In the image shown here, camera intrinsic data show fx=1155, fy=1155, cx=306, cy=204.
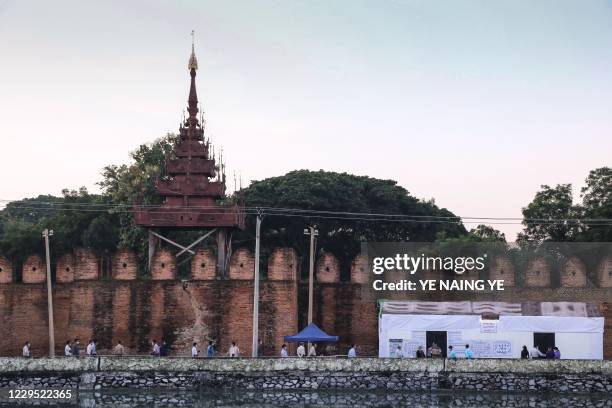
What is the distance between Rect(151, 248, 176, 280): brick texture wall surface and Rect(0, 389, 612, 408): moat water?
6.96m

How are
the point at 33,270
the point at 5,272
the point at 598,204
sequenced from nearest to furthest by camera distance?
the point at 5,272, the point at 33,270, the point at 598,204

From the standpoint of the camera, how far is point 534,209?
169 ft

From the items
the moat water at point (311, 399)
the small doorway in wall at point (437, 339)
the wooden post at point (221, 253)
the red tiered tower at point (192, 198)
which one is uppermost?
the red tiered tower at point (192, 198)

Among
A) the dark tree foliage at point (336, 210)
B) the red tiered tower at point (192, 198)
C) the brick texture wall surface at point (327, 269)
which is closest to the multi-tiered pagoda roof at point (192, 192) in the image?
the red tiered tower at point (192, 198)

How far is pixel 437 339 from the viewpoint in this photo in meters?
36.2

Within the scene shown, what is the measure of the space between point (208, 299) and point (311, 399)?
7.61 metres

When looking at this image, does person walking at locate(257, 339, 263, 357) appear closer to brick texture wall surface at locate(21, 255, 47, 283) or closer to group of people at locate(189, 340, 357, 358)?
group of people at locate(189, 340, 357, 358)

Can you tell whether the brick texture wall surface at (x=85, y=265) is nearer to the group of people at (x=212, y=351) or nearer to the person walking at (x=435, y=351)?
the group of people at (x=212, y=351)

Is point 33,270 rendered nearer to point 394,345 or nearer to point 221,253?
point 221,253

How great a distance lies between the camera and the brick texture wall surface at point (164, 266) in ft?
123

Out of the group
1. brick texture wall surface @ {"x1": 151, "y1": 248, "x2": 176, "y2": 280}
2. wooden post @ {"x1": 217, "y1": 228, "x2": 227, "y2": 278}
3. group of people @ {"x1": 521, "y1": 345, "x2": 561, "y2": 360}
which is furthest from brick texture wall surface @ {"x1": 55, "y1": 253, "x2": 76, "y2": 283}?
group of people @ {"x1": 521, "y1": 345, "x2": 561, "y2": 360}

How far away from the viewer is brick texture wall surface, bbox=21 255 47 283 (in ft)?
125

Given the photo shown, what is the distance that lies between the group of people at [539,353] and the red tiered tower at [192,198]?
10486mm

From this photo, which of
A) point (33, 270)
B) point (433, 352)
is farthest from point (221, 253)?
point (433, 352)
